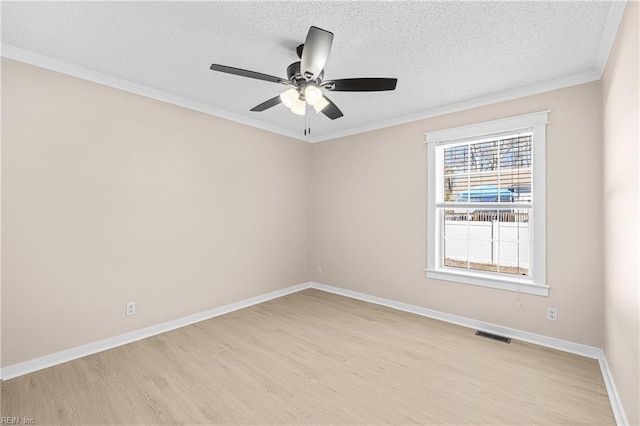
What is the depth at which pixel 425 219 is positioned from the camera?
3873mm

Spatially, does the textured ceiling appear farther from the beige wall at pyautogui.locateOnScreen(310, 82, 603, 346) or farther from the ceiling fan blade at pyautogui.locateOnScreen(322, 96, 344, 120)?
the beige wall at pyautogui.locateOnScreen(310, 82, 603, 346)

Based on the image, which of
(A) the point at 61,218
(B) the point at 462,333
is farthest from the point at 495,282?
(A) the point at 61,218

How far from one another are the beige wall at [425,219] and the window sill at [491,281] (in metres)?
0.07

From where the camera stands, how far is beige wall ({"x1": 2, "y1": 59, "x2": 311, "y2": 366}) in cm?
247

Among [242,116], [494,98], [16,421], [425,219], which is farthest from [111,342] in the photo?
[494,98]

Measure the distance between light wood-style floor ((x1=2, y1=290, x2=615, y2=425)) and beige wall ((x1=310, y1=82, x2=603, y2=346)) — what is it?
44cm

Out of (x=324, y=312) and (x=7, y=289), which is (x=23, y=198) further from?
(x=324, y=312)

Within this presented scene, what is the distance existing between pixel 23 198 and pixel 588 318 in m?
5.09

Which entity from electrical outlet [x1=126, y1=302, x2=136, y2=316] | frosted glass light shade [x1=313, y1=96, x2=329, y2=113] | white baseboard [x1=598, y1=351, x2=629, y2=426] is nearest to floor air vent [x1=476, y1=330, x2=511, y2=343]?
white baseboard [x1=598, y1=351, x2=629, y2=426]

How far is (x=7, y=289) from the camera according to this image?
2400 millimetres

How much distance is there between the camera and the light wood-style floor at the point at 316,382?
6.63 ft

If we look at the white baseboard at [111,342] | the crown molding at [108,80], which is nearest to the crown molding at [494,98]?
the crown molding at [108,80]

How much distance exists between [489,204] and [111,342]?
13.9 ft

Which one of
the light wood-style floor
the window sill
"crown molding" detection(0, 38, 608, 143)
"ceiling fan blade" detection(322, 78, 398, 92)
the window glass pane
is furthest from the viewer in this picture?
the window glass pane
